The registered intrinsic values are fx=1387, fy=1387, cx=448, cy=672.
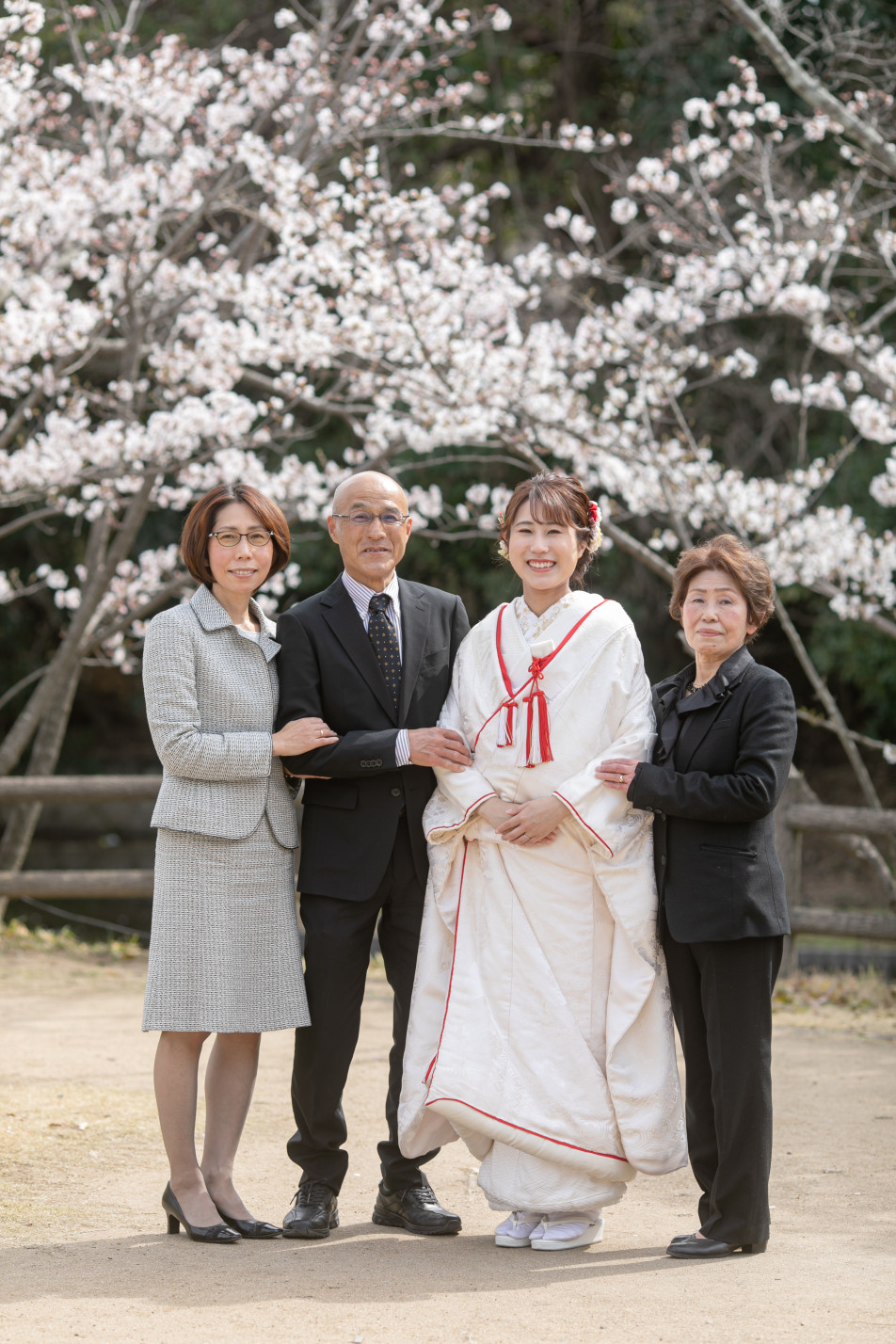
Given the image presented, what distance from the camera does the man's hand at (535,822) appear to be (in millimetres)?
2912

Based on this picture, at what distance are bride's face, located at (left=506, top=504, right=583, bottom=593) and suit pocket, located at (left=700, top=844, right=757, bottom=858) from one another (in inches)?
26.0

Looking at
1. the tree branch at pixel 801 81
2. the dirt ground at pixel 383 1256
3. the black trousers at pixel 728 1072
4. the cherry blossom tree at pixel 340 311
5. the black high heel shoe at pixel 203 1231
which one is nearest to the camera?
the dirt ground at pixel 383 1256

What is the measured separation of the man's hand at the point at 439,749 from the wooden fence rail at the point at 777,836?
326 centimetres

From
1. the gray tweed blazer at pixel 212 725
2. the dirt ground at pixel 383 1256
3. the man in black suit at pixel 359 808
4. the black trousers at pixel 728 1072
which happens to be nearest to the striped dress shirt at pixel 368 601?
the man in black suit at pixel 359 808

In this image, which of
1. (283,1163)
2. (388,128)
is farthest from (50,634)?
(283,1163)

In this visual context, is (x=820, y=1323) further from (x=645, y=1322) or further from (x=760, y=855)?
(x=760, y=855)

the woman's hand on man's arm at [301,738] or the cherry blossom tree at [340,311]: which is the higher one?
the cherry blossom tree at [340,311]

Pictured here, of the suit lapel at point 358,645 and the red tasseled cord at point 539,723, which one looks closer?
the red tasseled cord at point 539,723

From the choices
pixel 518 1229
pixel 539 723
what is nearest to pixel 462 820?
pixel 539 723

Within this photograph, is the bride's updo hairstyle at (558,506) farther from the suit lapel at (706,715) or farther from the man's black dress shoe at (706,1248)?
the man's black dress shoe at (706,1248)

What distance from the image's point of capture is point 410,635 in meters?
3.20

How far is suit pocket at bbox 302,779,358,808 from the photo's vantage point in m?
3.10

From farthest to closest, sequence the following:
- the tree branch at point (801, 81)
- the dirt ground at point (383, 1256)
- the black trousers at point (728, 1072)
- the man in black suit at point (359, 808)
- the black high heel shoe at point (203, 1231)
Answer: the tree branch at point (801, 81)
the man in black suit at point (359, 808)
the black high heel shoe at point (203, 1231)
the black trousers at point (728, 1072)
the dirt ground at point (383, 1256)

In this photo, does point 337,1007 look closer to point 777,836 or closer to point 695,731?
point 695,731
